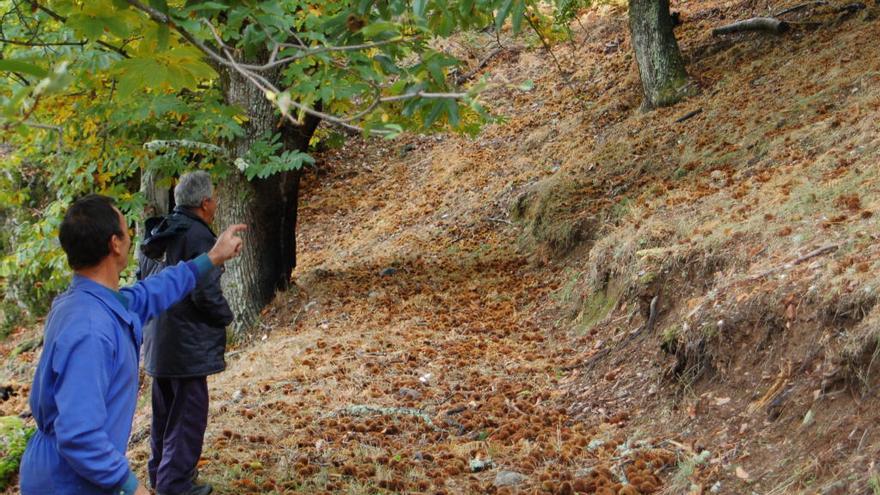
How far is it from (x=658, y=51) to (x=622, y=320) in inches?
208

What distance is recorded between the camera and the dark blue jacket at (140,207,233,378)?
178 inches

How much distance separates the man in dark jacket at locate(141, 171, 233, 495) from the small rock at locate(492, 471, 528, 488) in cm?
153

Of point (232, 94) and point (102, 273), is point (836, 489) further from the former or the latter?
point (232, 94)

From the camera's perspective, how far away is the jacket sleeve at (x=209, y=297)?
178 inches

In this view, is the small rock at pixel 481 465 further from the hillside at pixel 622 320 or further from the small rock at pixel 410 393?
the small rock at pixel 410 393

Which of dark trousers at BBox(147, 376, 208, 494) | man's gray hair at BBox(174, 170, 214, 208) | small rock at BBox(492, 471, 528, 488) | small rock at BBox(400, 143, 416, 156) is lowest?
small rock at BBox(492, 471, 528, 488)

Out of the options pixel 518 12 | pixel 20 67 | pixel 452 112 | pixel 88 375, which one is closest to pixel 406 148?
pixel 518 12

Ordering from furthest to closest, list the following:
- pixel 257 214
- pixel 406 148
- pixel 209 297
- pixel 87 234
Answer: pixel 406 148 < pixel 257 214 < pixel 209 297 < pixel 87 234

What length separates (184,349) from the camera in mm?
4539

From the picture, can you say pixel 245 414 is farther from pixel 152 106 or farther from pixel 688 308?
pixel 688 308

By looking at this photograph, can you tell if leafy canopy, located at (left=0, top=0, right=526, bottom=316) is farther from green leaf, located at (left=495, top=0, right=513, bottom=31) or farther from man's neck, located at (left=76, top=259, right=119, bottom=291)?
man's neck, located at (left=76, top=259, right=119, bottom=291)

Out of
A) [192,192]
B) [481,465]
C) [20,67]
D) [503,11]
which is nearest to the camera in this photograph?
[20,67]

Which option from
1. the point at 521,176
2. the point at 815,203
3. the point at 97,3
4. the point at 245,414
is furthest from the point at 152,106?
the point at 521,176

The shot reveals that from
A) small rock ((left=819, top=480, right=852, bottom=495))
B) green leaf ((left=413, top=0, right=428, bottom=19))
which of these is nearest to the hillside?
small rock ((left=819, top=480, right=852, bottom=495))
